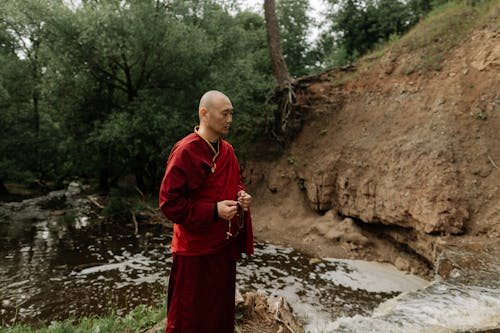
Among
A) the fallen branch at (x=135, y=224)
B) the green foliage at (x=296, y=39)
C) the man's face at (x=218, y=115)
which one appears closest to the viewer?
the man's face at (x=218, y=115)

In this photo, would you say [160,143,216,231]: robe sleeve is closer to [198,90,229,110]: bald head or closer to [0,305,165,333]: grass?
[198,90,229,110]: bald head

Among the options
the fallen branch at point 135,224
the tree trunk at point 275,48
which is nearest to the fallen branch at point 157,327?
the fallen branch at point 135,224

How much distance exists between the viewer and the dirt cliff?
658 centimetres

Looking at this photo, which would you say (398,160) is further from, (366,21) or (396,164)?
(366,21)

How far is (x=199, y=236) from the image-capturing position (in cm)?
251

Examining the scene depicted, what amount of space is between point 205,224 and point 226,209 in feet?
0.59

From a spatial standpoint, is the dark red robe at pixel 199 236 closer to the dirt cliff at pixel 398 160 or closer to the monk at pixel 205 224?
the monk at pixel 205 224

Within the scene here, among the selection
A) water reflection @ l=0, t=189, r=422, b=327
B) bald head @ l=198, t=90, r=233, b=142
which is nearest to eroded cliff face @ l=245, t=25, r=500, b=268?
water reflection @ l=0, t=189, r=422, b=327

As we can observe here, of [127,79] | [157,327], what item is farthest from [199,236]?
[127,79]

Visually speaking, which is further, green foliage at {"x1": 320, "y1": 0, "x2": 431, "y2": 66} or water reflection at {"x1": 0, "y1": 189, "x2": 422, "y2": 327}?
green foliage at {"x1": 320, "y1": 0, "x2": 431, "y2": 66}

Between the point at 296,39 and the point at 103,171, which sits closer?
the point at 103,171

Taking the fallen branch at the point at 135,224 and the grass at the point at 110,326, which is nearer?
the grass at the point at 110,326

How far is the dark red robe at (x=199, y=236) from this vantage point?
2.36 m

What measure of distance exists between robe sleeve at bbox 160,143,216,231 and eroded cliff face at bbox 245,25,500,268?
16.9ft
